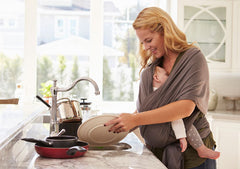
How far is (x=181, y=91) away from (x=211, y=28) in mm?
2835

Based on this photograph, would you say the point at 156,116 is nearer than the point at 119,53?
Yes

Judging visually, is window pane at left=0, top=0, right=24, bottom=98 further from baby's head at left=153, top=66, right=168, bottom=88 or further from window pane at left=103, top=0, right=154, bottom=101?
baby's head at left=153, top=66, right=168, bottom=88

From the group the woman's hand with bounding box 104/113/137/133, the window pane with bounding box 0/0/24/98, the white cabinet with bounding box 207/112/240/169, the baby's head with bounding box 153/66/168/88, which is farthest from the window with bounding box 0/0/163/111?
the woman's hand with bounding box 104/113/137/133

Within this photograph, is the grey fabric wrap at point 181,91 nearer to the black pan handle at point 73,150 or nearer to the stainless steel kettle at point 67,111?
the stainless steel kettle at point 67,111

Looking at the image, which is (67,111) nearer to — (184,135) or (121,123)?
(121,123)

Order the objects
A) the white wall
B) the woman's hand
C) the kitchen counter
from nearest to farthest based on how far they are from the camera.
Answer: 1. the kitchen counter
2. the woman's hand
3. the white wall

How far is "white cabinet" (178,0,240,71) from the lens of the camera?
438cm

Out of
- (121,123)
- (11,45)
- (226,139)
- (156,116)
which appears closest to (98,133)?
(121,123)

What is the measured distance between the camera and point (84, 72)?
189 inches

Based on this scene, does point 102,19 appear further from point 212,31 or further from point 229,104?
point 229,104

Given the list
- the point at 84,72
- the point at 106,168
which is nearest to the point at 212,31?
the point at 84,72

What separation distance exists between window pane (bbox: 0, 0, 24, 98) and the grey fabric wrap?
3.16 meters

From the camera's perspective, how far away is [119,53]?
16.0 ft

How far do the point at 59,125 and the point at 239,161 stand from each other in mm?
2809
